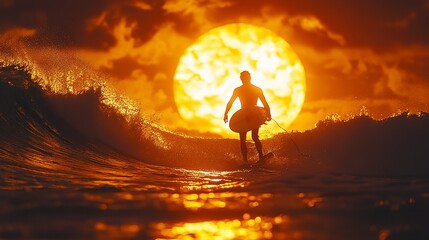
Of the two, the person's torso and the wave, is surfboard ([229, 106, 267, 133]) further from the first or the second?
the wave

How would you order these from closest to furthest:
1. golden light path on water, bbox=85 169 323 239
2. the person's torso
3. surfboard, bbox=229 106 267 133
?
golden light path on water, bbox=85 169 323 239, surfboard, bbox=229 106 267 133, the person's torso

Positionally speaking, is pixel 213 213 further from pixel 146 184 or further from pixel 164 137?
pixel 164 137

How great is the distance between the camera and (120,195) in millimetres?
5426

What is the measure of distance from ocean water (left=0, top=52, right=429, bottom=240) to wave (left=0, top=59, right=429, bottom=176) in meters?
0.04

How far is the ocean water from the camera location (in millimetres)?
4055

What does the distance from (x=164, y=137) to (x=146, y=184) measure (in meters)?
9.32

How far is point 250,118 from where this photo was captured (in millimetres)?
11227

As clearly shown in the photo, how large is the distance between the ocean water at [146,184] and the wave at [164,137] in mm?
43

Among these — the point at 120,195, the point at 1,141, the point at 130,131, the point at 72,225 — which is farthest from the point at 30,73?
the point at 72,225

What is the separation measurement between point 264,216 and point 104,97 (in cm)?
1066

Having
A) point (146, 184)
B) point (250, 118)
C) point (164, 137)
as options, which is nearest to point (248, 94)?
point (250, 118)

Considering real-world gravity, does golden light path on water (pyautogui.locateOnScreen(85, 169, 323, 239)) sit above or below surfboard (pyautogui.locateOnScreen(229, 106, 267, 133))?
below

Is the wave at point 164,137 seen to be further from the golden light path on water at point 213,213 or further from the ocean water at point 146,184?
the golden light path on water at point 213,213

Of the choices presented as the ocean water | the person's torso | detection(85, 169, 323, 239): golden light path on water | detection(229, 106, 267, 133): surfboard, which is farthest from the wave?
Answer: detection(85, 169, 323, 239): golden light path on water
